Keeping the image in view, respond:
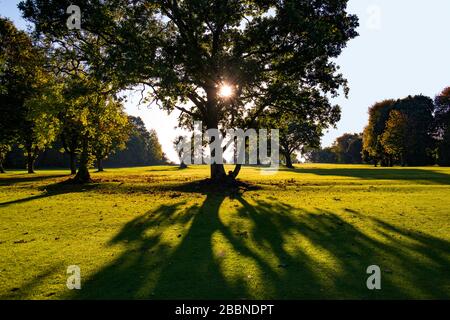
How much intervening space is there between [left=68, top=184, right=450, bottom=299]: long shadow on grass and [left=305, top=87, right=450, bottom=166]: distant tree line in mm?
73977

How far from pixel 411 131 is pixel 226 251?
83.5 m

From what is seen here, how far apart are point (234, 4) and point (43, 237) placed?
2158cm

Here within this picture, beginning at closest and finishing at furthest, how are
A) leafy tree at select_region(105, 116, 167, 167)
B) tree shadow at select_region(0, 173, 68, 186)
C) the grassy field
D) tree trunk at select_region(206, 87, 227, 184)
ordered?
the grassy field → tree trunk at select_region(206, 87, 227, 184) → tree shadow at select_region(0, 173, 68, 186) → leafy tree at select_region(105, 116, 167, 167)

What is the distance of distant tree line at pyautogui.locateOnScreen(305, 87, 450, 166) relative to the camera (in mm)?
81750

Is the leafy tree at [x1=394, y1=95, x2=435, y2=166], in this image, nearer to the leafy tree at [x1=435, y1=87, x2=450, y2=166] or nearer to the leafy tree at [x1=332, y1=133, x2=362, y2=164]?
the leafy tree at [x1=435, y1=87, x2=450, y2=166]

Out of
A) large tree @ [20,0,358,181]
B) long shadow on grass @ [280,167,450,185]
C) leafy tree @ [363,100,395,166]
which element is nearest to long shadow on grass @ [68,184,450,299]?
large tree @ [20,0,358,181]

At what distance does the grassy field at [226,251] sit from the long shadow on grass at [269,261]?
3cm

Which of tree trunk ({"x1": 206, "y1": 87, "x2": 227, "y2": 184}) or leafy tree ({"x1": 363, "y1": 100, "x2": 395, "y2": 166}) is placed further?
leafy tree ({"x1": 363, "y1": 100, "x2": 395, "y2": 166})

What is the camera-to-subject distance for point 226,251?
36.3 feet

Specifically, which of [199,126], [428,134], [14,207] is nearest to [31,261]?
[14,207]

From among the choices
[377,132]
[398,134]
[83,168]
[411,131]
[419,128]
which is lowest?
[83,168]

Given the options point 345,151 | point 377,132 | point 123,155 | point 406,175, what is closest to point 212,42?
point 406,175

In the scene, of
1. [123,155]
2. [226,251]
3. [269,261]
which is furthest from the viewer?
[123,155]

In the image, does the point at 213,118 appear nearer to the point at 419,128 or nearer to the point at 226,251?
the point at 226,251
